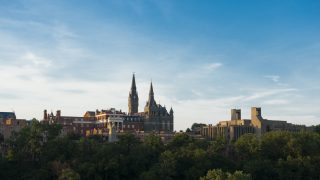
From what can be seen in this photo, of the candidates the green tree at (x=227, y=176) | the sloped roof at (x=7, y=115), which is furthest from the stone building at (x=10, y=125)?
the green tree at (x=227, y=176)

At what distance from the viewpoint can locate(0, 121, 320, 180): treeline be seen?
111 metres

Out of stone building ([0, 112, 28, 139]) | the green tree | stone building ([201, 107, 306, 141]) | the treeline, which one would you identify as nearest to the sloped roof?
stone building ([0, 112, 28, 139])

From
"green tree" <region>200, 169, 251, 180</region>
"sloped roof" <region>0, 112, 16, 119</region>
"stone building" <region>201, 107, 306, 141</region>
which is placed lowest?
"green tree" <region>200, 169, 251, 180</region>

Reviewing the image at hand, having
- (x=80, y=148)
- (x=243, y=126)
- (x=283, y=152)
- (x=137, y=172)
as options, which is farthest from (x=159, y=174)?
(x=243, y=126)

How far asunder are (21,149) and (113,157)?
85.5 ft

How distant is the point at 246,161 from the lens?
392 feet

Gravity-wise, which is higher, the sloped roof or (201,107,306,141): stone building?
the sloped roof

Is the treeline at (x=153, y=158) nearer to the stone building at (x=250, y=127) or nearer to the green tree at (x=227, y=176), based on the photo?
the green tree at (x=227, y=176)

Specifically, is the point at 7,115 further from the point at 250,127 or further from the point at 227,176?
the point at 227,176

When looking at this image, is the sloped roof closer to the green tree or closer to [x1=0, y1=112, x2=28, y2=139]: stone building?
[x1=0, y1=112, x2=28, y2=139]: stone building

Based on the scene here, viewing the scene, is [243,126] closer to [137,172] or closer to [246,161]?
[246,161]

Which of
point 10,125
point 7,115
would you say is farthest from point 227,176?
point 7,115

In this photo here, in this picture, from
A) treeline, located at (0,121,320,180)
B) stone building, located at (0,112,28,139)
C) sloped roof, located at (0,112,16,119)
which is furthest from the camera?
sloped roof, located at (0,112,16,119)

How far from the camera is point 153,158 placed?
396 feet
